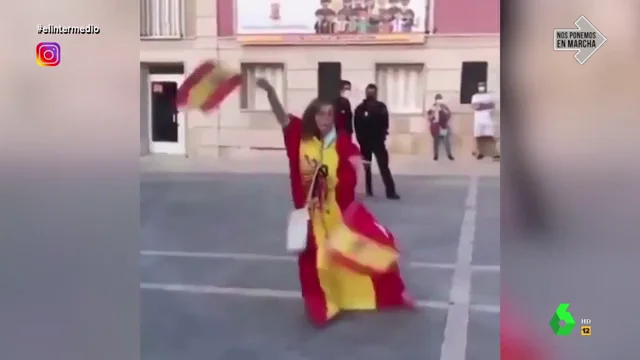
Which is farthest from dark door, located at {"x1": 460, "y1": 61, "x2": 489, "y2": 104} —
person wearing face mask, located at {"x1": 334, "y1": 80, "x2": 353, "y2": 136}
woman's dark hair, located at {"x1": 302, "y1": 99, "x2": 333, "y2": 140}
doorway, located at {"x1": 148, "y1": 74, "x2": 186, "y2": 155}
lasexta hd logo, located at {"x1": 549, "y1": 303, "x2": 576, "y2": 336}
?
doorway, located at {"x1": 148, "y1": 74, "x2": 186, "y2": 155}

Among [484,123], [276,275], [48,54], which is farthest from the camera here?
[48,54]

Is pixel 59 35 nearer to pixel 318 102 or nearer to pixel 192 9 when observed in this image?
pixel 192 9

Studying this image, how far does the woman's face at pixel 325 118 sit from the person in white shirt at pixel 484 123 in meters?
0.55

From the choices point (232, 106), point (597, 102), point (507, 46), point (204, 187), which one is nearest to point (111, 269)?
point (204, 187)

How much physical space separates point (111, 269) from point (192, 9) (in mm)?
1131

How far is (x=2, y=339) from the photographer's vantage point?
3143 mm

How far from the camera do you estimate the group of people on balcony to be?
Answer: 2.82 m

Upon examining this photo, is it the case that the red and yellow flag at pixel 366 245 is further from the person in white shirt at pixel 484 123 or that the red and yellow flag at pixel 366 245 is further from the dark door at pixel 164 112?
the dark door at pixel 164 112

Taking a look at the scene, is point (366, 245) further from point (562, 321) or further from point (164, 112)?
point (164, 112)

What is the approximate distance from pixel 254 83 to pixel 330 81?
12.0 inches

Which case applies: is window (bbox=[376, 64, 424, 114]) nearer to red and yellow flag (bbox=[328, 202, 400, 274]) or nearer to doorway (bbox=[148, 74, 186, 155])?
red and yellow flag (bbox=[328, 202, 400, 274])

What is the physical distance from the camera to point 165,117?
2977mm

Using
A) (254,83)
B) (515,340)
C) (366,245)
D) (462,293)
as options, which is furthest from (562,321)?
(254,83)

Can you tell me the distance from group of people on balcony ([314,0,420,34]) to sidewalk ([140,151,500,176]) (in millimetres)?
507
